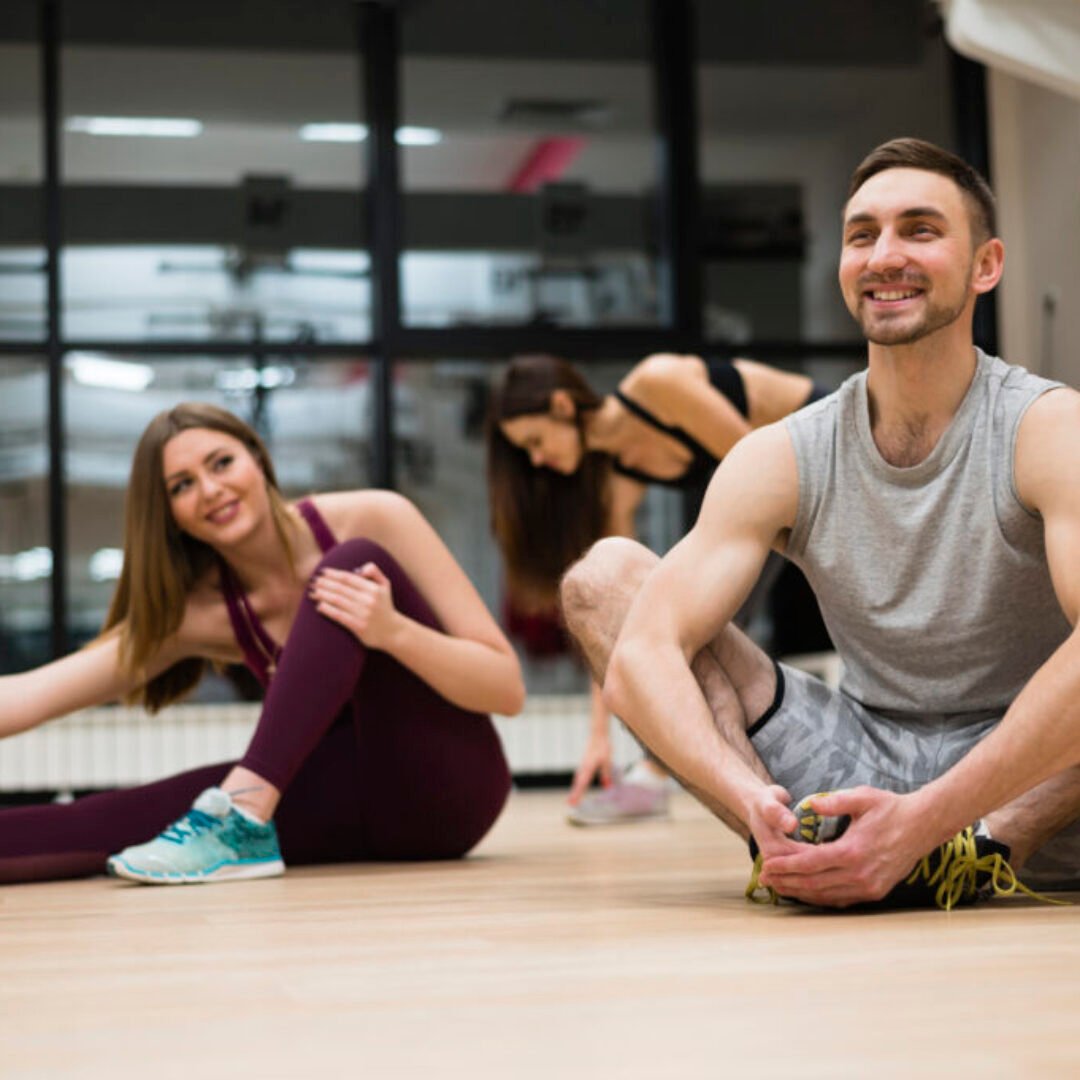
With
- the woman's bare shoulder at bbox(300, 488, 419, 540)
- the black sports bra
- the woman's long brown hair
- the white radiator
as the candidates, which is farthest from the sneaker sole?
the white radiator

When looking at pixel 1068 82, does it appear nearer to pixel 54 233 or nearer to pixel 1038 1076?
pixel 54 233

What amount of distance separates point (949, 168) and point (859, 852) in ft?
2.34

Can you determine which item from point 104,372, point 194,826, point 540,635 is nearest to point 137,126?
point 104,372

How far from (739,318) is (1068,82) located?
2199mm

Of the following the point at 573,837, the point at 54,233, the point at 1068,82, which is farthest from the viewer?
the point at 54,233

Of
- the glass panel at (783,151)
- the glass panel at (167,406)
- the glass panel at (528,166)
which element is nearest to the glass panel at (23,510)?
the glass panel at (167,406)

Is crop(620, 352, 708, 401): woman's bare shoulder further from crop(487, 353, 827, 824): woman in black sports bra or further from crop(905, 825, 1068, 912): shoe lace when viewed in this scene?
crop(905, 825, 1068, 912): shoe lace

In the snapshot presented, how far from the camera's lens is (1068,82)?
432cm

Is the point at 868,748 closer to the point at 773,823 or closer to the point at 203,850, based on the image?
the point at 773,823

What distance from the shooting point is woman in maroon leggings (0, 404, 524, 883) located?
7.77 ft

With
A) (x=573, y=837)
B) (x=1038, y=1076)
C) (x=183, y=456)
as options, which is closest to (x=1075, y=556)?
(x=1038, y=1076)

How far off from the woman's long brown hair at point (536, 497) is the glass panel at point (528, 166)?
281 centimetres

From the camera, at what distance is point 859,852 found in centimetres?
164

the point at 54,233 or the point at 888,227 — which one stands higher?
the point at 54,233
